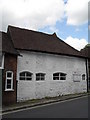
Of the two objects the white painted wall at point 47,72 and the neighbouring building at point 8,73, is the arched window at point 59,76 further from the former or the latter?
the neighbouring building at point 8,73

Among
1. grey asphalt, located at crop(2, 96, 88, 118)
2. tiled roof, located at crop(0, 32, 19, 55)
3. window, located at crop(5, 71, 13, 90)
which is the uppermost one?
tiled roof, located at crop(0, 32, 19, 55)

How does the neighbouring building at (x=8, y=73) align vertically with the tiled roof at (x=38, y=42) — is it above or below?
below

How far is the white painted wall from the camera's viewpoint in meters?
17.8

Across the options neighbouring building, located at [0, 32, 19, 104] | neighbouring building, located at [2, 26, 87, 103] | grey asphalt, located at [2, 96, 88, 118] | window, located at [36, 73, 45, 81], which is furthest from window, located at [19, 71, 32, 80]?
grey asphalt, located at [2, 96, 88, 118]

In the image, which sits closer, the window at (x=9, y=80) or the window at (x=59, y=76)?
the window at (x=9, y=80)

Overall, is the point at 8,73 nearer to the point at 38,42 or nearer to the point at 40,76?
the point at 40,76

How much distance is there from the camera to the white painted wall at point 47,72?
17.8 metres

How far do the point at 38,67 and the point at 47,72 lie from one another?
122 centimetres

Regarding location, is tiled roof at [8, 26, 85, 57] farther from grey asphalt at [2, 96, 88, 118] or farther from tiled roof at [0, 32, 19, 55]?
grey asphalt at [2, 96, 88, 118]

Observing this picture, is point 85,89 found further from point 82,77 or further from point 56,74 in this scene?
point 56,74

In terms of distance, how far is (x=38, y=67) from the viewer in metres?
19.0

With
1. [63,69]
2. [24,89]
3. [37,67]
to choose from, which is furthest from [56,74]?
[24,89]

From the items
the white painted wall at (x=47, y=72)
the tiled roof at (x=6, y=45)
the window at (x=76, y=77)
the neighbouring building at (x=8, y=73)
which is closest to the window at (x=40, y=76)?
the white painted wall at (x=47, y=72)

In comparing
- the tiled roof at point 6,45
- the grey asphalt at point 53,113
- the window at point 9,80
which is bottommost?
the grey asphalt at point 53,113
